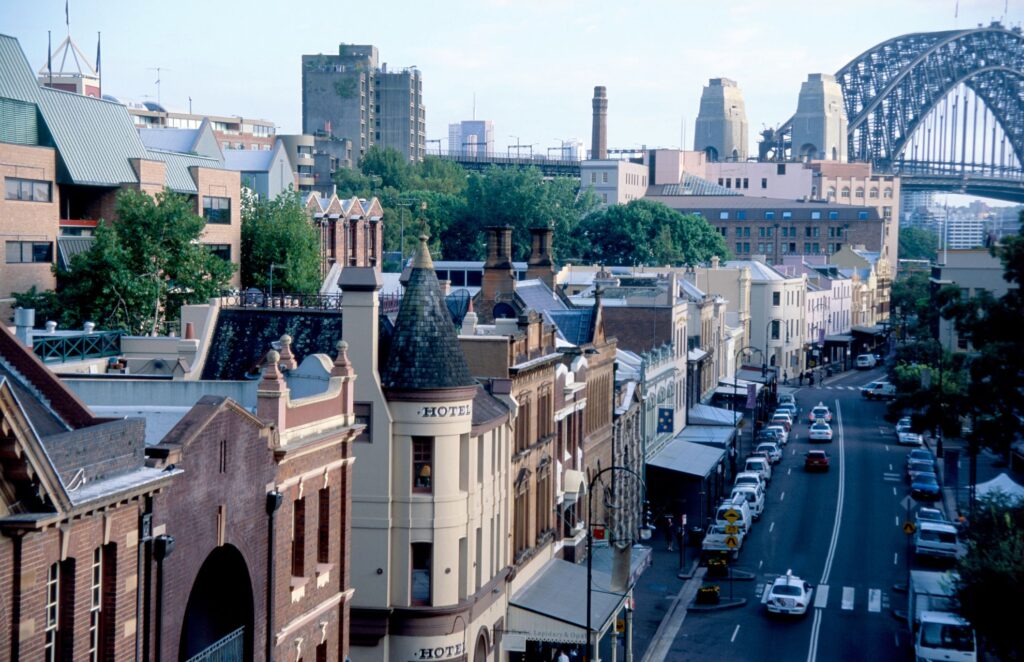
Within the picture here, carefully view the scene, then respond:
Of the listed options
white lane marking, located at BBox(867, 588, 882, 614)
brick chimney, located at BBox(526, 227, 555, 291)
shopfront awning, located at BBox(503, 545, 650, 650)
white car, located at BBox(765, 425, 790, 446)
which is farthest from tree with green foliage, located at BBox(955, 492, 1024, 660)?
white car, located at BBox(765, 425, 790, 446)

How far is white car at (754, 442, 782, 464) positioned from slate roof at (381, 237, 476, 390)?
186ft

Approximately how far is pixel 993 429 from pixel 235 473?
3131 cm

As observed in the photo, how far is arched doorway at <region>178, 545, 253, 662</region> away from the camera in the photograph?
2608cm

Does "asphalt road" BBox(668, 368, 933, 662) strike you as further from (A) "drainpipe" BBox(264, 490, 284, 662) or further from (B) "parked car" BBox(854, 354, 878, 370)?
(B) "parked car" BBox(854, 354, 878, 370)

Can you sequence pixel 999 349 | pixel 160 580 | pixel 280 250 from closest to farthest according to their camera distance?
1. pixel 160 580
2. pixel 999 349
3. pixel 280 250

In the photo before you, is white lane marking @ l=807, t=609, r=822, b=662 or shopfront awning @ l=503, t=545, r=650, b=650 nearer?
shopfront awning @ l=503, t=545, r=650, b=650

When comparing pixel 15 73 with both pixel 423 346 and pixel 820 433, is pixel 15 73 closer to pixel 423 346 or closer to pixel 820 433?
pixel 423 346

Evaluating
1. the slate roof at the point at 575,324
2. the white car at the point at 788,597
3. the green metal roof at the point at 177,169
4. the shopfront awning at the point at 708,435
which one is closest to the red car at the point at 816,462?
the shopfront awning at the point at 708,435

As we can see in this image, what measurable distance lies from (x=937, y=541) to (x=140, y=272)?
36379 millimetres

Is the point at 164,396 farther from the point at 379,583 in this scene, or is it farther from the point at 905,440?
the point at 905,440

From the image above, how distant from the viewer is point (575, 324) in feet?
196

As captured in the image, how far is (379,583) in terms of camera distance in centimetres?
3725

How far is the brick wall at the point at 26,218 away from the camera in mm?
71375

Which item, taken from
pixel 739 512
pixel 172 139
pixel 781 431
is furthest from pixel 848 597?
pixel 172 139
